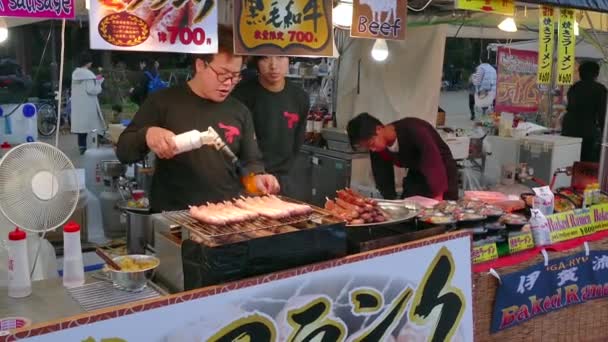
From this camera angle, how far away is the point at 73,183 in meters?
2.05

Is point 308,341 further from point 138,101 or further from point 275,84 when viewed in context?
A: point 138,101

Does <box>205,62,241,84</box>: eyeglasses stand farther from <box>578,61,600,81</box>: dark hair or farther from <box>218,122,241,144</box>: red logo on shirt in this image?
<box>578,61,600,81</box>: dark hair

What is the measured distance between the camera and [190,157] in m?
2.90

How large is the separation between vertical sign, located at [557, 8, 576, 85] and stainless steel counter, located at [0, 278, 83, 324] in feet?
10.9

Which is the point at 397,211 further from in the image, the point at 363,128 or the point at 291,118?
the point at 291,118

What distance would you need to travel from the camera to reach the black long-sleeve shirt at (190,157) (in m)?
2.92

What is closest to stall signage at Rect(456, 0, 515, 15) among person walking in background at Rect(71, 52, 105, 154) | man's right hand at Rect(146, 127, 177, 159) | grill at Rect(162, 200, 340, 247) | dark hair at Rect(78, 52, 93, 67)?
grill at Rect(162, 200, 340, 247)

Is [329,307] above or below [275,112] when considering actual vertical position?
below

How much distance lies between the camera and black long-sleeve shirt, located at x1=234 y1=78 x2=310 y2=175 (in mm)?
4062

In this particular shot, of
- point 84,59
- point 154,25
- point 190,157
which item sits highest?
point 84,59

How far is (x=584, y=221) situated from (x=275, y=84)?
2.19 meters

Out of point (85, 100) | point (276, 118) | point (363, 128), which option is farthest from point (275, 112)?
point (85, 100)

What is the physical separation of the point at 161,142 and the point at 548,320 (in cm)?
218

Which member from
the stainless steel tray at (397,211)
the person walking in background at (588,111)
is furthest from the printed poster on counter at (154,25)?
the person walking in background at (588,111)
